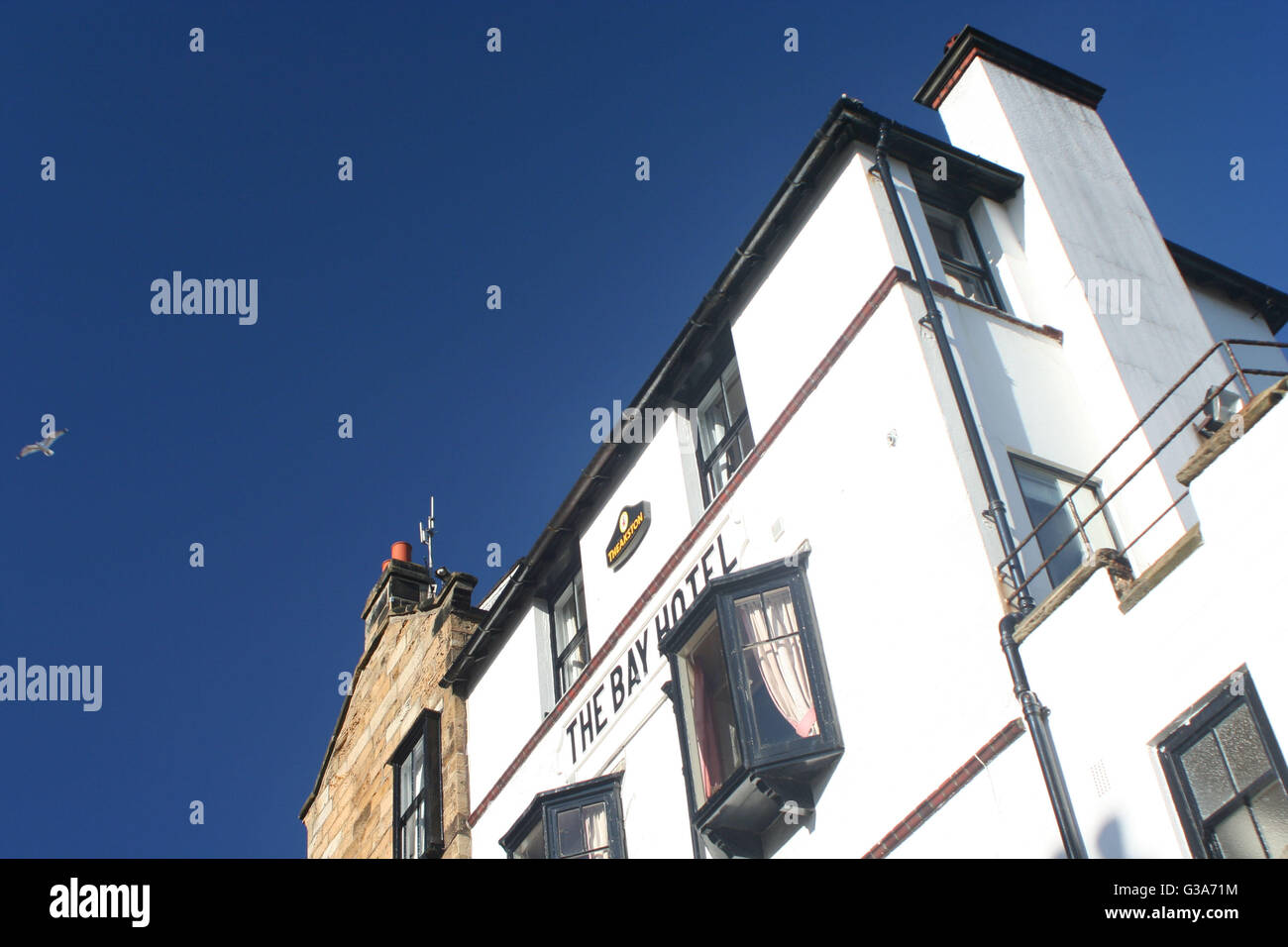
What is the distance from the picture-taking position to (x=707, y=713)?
14.8 meters

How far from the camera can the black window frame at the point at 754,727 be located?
12945 mm

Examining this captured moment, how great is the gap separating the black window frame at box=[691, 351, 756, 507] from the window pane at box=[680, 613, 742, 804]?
2.16m

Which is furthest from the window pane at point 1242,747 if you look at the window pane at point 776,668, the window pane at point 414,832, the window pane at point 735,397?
the window pane at point 414,832

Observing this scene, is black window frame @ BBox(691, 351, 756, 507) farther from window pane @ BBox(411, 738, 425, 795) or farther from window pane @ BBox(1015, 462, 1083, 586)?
window pane @ BBox(411, 738, 425, 795)

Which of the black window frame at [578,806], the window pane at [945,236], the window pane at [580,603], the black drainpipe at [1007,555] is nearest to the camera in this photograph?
the black drainpipe at [1007,555]

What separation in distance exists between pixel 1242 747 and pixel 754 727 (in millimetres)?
5327

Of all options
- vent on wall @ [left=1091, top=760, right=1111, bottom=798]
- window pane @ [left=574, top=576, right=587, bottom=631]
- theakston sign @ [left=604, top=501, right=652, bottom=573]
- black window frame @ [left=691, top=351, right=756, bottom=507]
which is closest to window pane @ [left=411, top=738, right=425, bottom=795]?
window pane @ [left=574, top=576, right=587, bottom=631]

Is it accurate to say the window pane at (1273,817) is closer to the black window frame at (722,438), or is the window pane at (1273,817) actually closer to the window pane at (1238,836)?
the window pane at (1238,836)

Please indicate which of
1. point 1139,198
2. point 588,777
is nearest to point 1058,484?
point 1139,198

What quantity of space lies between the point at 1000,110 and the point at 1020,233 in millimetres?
2200

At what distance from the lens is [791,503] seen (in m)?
14.6

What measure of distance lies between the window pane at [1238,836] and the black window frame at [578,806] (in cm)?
817
